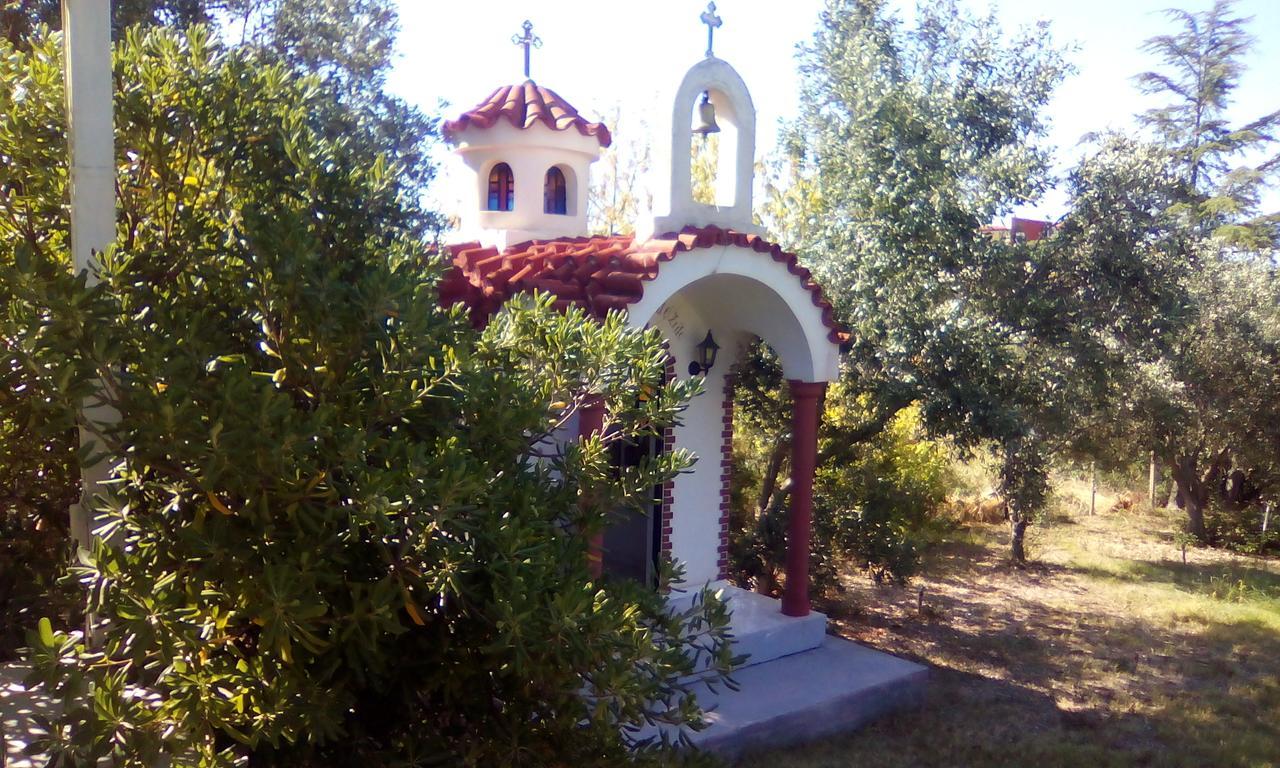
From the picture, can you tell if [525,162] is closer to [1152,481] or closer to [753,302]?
[753,302]

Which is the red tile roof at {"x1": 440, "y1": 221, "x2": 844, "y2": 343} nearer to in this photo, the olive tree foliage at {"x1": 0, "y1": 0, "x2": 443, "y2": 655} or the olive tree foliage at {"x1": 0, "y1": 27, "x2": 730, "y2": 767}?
the olive tree foliage at {"x1": 0, "y1": 0, "x2": 443, "y2": 655}

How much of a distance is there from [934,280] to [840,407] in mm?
2995

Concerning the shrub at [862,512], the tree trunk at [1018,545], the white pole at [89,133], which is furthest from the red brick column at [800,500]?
the tree trunk at [1018,545]

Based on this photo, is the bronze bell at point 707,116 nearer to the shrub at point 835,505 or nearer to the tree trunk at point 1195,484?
the shrub at point 835,505

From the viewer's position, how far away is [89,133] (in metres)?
2.49

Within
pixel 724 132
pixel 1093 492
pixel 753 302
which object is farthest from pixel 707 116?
pixel 1093 492

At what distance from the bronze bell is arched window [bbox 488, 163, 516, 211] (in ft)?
10.3

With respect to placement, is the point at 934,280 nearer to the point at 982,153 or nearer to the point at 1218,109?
the point at 982,153

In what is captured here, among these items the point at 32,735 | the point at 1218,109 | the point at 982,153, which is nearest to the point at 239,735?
the point at 32,735

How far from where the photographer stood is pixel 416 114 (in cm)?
918

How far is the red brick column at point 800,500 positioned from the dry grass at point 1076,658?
1331 millimetres

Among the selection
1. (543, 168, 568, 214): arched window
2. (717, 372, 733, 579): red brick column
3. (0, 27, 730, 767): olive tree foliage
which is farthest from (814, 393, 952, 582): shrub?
(0, 27, 730, 767): olive tree foliage

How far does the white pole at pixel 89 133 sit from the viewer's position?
8.10 ft

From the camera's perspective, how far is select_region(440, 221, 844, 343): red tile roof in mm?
6676
